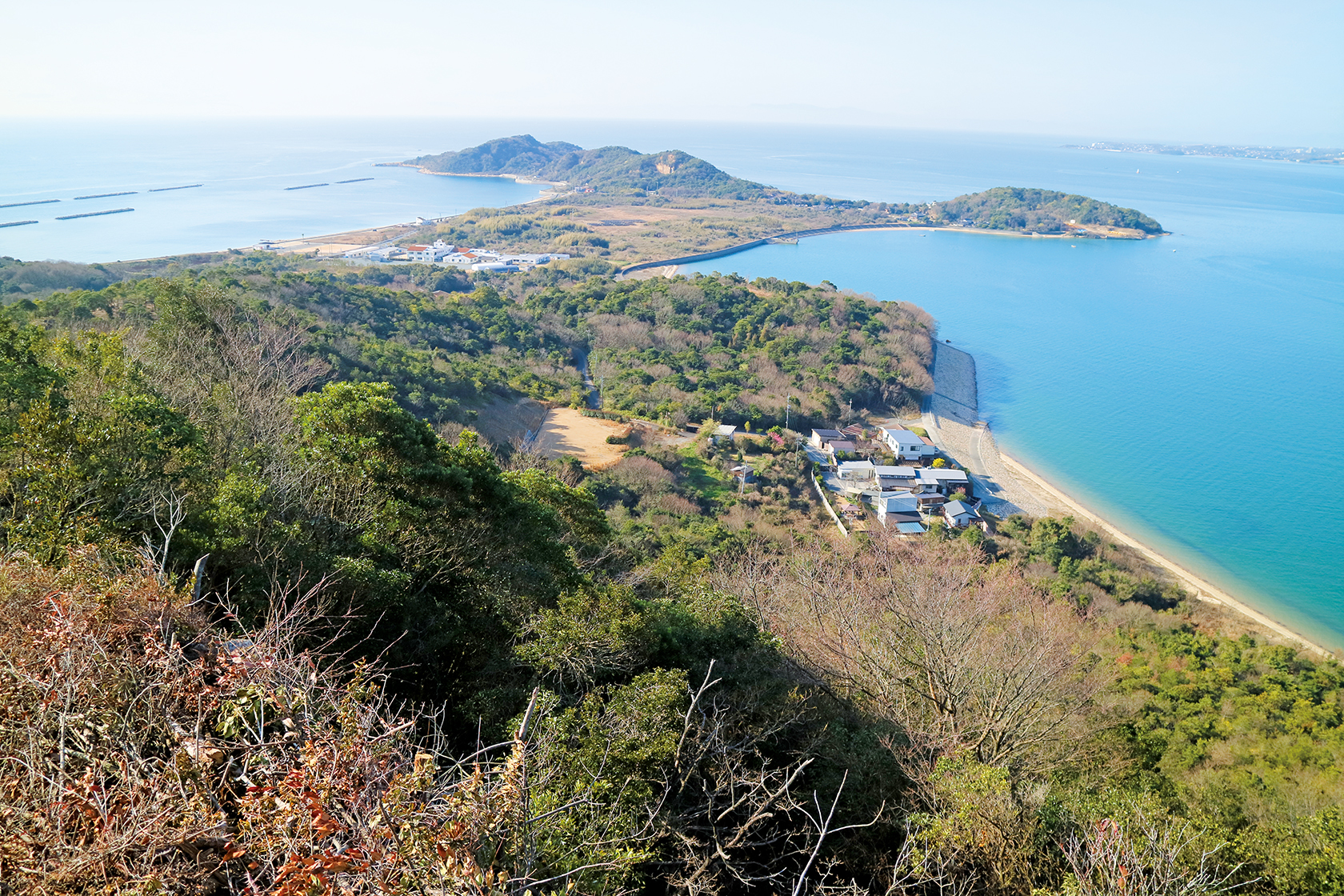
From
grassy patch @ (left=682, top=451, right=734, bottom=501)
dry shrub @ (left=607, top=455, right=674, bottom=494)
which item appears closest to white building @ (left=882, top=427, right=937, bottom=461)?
grassy patch @ (left=682, top=451, right=734, bottom=501)

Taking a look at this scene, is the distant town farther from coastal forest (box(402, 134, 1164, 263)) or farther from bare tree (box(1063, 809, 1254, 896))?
bare tree (box(1063, 809, 1254, 896))

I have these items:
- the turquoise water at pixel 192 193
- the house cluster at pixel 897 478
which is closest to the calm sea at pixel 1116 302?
the turquoise water at pixel 192 193

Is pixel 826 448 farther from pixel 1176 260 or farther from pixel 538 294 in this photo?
pixel 1176 260

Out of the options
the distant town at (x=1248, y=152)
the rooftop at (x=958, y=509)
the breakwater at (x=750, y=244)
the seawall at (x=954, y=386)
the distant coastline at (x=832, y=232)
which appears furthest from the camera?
the distant town at (x=1248, y=152)

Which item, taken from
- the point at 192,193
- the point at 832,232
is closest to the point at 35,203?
the point at 192,193

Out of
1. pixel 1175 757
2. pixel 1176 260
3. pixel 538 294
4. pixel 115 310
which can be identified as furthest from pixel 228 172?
pixel 1175 757

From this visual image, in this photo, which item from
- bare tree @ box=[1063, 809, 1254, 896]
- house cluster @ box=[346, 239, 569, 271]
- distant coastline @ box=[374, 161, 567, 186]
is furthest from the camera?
distant coastline @ box=[374, 161, 567, 186]

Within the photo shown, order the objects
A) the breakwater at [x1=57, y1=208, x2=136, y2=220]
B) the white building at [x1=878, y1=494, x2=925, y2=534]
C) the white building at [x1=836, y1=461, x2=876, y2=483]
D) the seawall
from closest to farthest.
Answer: the white building at [x1=878, y1=494, x2=925, y2=534] < the white building at [x1=836, y1=461, x2=876, y2=483] < the seawall < the breakwater at [x1=57, y1=208, x2=136, y2=220]

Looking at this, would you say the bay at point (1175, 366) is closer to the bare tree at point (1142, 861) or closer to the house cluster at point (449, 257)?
the bare tree at point (1142, 861)
